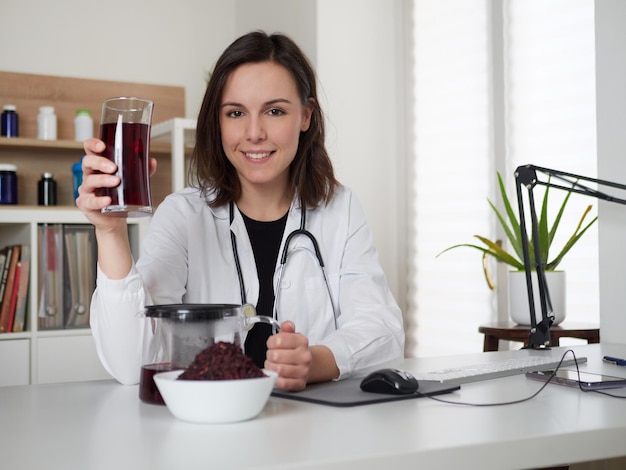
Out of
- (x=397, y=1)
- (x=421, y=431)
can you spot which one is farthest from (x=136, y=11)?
(x=421, y=431)

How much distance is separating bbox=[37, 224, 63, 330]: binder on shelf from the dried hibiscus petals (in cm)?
238

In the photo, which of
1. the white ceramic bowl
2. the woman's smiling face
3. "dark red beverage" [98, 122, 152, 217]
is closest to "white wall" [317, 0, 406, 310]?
the woman's smiling face

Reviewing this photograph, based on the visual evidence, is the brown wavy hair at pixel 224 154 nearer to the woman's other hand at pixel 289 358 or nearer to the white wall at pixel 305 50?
the woman's other hand at pixel 289 358

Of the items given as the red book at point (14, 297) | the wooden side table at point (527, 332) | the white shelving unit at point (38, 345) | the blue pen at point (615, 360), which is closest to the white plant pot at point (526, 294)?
the wooden side table at point (527, 332)

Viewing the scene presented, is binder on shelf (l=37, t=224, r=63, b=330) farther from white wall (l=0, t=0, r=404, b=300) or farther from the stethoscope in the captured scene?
the stethoscope

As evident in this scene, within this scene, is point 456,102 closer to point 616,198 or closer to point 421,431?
point 616,198

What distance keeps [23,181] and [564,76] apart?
2495mm

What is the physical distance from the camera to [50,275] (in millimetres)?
3215

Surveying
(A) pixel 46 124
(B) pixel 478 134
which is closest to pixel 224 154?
(B) pixel 478 134

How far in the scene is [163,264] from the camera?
5.40 ft

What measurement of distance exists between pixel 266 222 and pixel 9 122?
2.18 meters

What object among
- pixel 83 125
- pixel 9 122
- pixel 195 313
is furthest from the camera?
pixel 83 125

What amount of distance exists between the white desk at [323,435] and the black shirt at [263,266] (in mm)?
527

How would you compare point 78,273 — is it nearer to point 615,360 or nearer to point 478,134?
point 478,134
